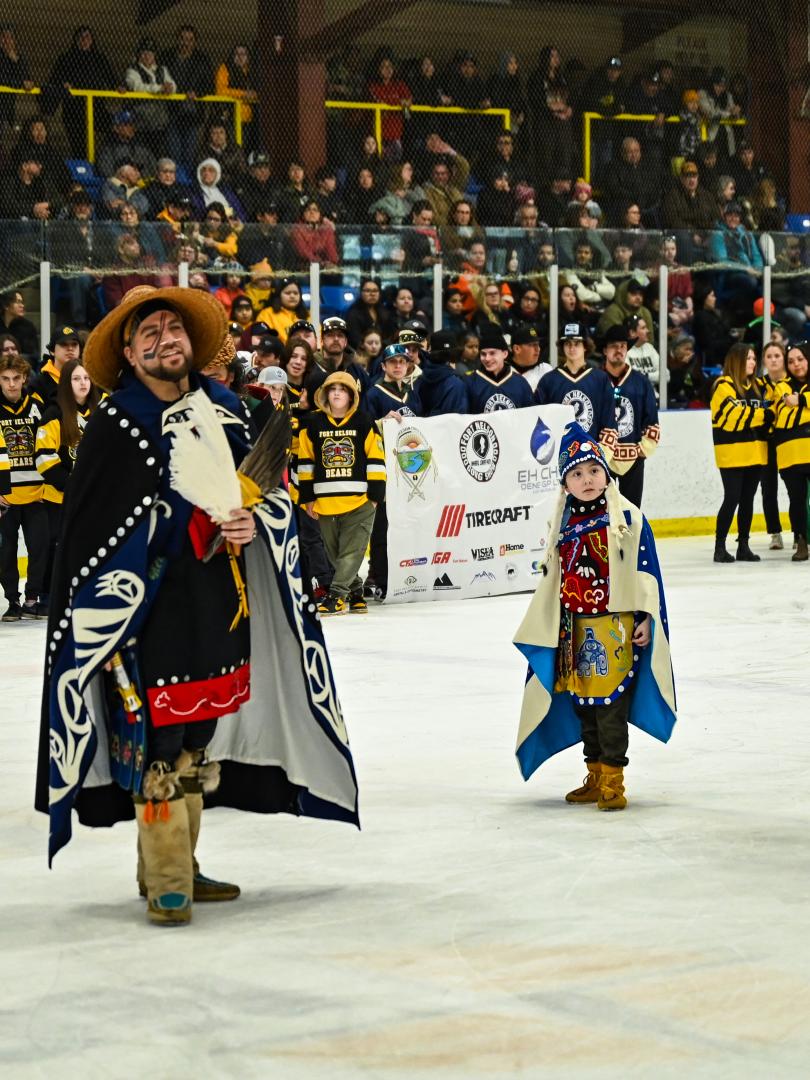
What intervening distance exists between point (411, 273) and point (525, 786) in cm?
906

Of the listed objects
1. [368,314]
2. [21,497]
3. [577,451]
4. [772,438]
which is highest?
[368,314]

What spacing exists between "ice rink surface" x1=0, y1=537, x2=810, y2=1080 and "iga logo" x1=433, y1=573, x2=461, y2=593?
14.3 ft

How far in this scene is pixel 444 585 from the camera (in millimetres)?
11359

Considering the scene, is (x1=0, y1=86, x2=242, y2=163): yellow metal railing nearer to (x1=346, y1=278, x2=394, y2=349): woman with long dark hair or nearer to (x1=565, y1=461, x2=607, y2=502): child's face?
(x1=346, y1=278, x2=394, y2=349): woman with long dark hair

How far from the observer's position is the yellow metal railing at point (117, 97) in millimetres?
15680

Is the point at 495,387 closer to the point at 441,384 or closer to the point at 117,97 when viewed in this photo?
the point at 441,384

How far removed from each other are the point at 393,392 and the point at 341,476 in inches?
44.6

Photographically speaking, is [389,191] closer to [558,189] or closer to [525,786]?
[558,189]

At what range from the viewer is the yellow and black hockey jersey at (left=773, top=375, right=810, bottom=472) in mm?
13320

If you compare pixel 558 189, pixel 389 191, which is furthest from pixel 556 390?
pixel 558 189

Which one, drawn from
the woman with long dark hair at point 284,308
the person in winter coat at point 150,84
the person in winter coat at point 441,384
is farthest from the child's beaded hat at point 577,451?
the person in winter coat at point 150,84

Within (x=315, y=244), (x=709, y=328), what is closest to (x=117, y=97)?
(x=315, y=244)

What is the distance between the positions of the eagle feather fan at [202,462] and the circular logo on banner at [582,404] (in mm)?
8397

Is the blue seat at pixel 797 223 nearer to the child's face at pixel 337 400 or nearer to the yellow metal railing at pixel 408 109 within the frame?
the yellow metal railing at pixel 408 109
